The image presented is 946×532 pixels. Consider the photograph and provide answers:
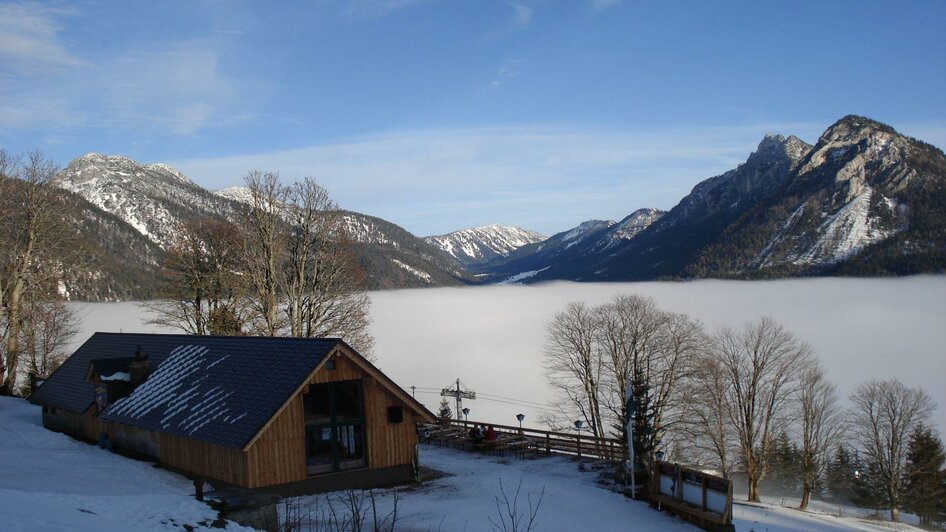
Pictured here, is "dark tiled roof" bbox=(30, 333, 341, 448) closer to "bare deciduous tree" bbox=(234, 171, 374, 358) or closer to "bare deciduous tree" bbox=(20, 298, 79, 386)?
"bare deciduous tree" bbox=(234, 171, 374, 358)

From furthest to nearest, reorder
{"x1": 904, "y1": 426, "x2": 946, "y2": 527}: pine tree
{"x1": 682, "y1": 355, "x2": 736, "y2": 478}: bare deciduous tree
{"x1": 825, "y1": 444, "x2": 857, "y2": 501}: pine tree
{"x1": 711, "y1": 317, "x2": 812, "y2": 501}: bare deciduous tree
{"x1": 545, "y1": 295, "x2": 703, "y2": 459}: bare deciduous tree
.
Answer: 1. {"x1": 825, "y1": 444, "x2": 857, "y2": 501}: pine tree
2. {"x1": 904, "y1": 426, "x2": 946, "y2": 527}: pine tree
3. {"x1": 711, "y1": 317, "x2": 812, "y2": 501}: bare deciduous tree
4. {"x1": 682, "y1": 355, "x2": 736, "y2": 478}: bare deciduous tree
5. {"x1": 545, "y1": 295, "x2": 703, "y2": 459}: bare deciduous tree

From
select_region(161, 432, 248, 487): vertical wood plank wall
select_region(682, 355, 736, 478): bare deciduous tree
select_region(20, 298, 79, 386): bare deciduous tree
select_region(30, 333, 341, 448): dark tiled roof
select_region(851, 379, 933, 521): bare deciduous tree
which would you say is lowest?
select_region(851, 379, 933, 521): bare deciduous tree

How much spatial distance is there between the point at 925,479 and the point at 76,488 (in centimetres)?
6278

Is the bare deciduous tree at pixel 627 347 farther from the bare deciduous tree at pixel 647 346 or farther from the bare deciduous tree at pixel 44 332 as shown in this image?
the bare deciduous tree at pixel 44 332

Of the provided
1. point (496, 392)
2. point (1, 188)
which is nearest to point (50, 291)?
point (1, 188)

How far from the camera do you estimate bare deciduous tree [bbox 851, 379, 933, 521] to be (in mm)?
59188

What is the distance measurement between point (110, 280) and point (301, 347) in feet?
481

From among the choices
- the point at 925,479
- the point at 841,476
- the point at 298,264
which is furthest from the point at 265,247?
the point at 841,476

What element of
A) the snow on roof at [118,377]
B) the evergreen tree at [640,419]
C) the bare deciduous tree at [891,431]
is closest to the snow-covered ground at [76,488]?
the snow on roof at [118,377]

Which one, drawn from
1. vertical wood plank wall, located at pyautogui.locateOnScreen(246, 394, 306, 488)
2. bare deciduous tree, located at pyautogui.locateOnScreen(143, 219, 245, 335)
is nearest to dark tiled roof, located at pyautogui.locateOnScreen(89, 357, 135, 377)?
vertical wood plank wall, located at pyautogui.locateOnScreen(246, 394, 306, 488)

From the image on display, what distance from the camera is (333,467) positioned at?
65.4 feet

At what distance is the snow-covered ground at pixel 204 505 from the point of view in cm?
1102

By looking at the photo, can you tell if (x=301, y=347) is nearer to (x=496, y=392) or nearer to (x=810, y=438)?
(x=810, y=438)

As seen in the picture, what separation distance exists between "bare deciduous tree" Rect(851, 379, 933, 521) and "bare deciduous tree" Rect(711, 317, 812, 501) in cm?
1199
